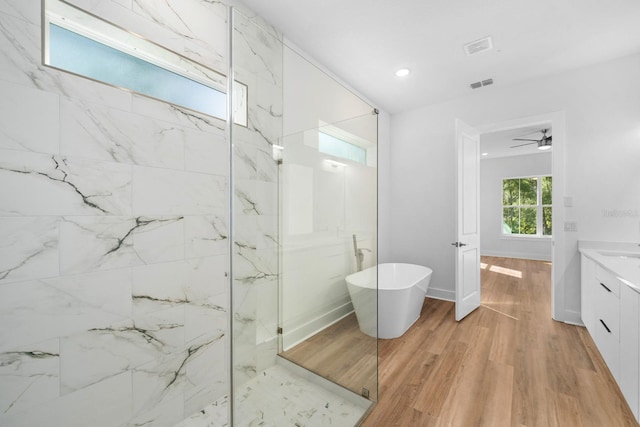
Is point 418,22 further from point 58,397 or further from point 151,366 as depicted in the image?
point 58,397

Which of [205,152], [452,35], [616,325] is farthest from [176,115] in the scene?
[616,325]

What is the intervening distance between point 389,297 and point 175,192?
194 cm

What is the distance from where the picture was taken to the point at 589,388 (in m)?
1.79

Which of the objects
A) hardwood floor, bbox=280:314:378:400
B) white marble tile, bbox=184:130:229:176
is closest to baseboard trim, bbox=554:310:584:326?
hardwood floor, bbox=280:314:378:400

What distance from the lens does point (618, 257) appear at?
92.3 inches

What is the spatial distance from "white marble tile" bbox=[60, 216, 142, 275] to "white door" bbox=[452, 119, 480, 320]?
2.96 metres

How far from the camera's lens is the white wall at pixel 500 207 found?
20.8 feet

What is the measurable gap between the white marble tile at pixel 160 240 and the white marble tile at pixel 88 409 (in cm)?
58

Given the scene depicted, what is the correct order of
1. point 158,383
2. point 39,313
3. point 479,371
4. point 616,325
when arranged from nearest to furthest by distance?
point 39,313 < point 158,383 < point 616,325 < point 479,371

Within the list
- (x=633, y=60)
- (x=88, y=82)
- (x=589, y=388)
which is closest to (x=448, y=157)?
(x=633, y=60)

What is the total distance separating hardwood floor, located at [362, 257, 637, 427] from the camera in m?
1.57

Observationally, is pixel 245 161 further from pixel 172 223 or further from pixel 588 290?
pixel 588 290

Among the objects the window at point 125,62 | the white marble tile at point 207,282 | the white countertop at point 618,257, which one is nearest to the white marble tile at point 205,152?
the window at point 125,62

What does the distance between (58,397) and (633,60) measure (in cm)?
491
